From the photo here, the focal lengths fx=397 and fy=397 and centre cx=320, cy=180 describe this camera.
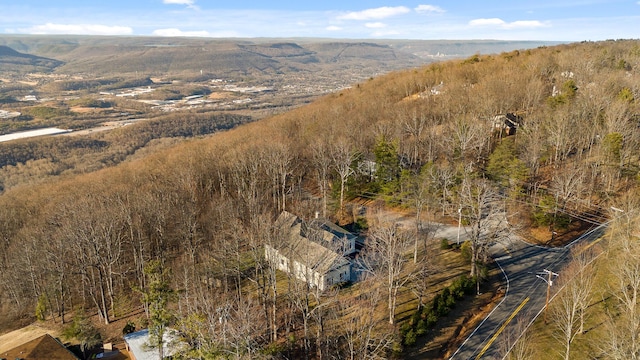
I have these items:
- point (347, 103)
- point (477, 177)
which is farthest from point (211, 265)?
point (347, 103)

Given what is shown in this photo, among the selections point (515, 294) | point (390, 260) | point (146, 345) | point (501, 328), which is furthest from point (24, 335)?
point (515, 294)

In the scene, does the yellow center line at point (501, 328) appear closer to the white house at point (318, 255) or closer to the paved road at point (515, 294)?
the paved road at point (515, 294)

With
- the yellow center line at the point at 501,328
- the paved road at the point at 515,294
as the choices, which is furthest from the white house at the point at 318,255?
the yellow center line at the point at 501,328

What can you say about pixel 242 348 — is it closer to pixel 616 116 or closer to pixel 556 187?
pixel 556 187

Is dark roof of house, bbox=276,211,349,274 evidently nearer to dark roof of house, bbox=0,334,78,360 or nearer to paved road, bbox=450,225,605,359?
paved road, bbox=450,225,605,359

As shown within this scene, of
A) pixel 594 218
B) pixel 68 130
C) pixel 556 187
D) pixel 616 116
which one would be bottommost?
pixel 68 130

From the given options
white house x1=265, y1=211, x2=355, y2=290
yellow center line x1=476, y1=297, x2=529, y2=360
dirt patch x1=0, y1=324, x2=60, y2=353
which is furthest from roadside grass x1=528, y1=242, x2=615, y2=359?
dirt patch x1=0, y1=324, x2=60, y2=353
